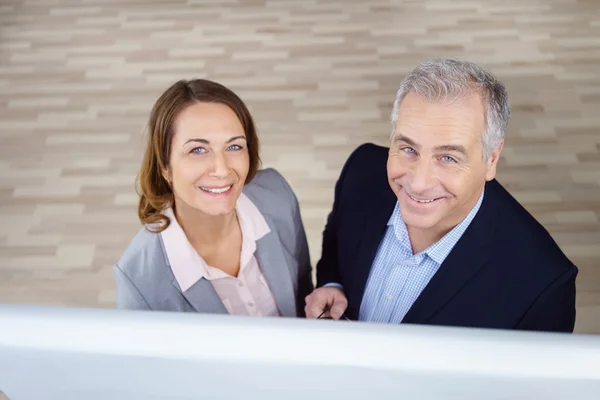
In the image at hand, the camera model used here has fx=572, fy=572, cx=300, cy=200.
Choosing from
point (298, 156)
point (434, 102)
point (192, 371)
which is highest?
point (434, 102)

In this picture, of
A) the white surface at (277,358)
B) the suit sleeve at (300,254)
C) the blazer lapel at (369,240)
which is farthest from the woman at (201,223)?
the white surface at (277,358)

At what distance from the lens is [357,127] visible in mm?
3852

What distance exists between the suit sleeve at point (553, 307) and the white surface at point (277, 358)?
90 centimetres

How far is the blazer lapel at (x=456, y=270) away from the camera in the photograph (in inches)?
51.8

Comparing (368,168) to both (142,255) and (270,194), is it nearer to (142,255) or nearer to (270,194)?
(270,194)

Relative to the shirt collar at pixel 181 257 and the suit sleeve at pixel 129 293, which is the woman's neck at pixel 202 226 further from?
the suit sleeve at pixel 129 293

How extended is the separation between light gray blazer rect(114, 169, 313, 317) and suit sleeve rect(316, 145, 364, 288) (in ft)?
0.24

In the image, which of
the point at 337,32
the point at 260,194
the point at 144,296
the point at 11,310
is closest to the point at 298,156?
the point at 337,32

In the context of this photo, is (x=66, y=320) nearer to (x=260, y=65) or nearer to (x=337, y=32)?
(x=260, y=65)

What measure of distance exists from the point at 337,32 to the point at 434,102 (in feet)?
12.3

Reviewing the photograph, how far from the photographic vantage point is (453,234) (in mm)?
1363

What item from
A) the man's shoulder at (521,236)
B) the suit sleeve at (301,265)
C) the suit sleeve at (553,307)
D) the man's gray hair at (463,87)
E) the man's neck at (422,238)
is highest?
the man's gray hair at (463,87)

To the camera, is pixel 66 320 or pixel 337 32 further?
pixel 337 32

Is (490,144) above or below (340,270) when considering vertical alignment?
above
